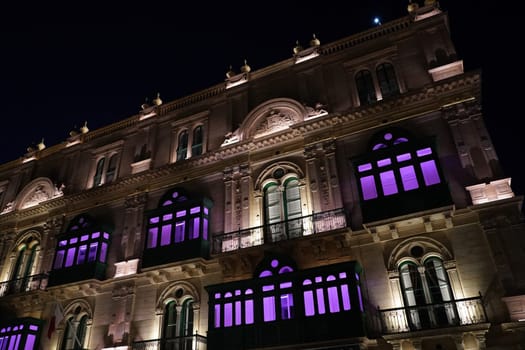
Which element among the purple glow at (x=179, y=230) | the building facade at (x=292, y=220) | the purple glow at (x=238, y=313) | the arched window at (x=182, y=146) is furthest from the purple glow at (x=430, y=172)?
the arched window at (x=182, y=146)

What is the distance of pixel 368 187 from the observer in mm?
19281

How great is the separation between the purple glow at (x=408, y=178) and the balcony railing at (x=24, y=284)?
20.0m

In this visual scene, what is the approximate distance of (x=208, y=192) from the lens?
24.1 m

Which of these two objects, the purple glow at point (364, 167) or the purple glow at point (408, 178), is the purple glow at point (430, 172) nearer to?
the purple glow at point (408, 178)

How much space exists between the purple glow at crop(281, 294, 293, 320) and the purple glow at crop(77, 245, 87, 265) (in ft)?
41.1

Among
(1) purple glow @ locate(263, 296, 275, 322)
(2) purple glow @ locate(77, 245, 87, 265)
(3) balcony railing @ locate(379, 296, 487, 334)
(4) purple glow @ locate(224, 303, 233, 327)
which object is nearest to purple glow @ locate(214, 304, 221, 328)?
(4) purple glow @ locate(224, 303, 233, 327)

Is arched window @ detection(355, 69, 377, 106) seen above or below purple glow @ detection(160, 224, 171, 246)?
above

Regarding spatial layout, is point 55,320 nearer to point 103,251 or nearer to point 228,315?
point 103,251

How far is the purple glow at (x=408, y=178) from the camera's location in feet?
60.5

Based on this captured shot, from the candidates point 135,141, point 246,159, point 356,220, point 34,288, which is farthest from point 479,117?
point 34,288

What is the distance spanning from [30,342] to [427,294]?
2015 centimetres

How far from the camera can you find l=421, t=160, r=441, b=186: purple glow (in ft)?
59.2

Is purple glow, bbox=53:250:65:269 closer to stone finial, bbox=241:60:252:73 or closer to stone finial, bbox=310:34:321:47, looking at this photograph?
stone finial, bbox=241:60:252:73

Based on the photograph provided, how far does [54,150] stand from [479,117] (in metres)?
27.6
